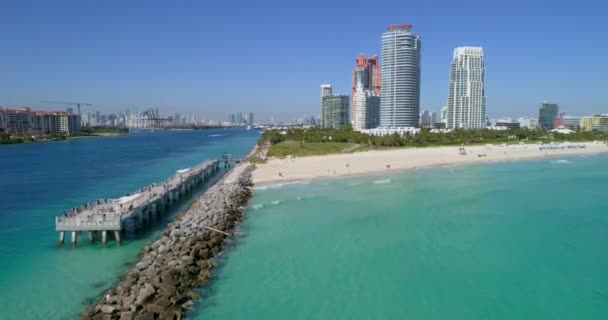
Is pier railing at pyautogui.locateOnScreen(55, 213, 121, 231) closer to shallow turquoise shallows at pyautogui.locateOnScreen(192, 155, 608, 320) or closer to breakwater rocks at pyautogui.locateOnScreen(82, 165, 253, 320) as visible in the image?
breakwater rocks at pyautogui.locateOnScreen(82, 165, 253, 320)

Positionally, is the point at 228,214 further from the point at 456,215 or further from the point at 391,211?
the point at 456,215

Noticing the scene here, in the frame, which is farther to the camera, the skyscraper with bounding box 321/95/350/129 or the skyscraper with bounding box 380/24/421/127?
the skyscraper with bounding box 321/95/350/129

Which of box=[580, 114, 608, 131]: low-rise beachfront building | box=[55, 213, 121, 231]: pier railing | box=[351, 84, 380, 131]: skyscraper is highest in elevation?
box=[351, 84, 380, 131]: skyscraper

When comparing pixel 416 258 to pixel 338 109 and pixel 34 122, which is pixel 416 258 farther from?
pixel 34 122

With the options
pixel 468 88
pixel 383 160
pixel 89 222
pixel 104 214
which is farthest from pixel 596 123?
pixel 89 222

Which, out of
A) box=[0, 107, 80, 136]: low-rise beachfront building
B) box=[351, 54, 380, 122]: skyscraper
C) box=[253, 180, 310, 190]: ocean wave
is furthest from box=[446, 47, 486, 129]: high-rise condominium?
box=[0, 107, 80, 136]: low-rise beachfront building

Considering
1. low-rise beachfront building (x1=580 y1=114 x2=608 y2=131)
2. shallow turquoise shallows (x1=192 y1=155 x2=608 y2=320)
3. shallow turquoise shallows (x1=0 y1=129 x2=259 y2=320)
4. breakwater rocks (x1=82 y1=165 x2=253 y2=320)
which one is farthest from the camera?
low-rise beachfront building (x1=580 y1=114 x2=608 y2=131)

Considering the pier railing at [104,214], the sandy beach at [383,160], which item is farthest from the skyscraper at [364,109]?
the pier railing at [104,214]
